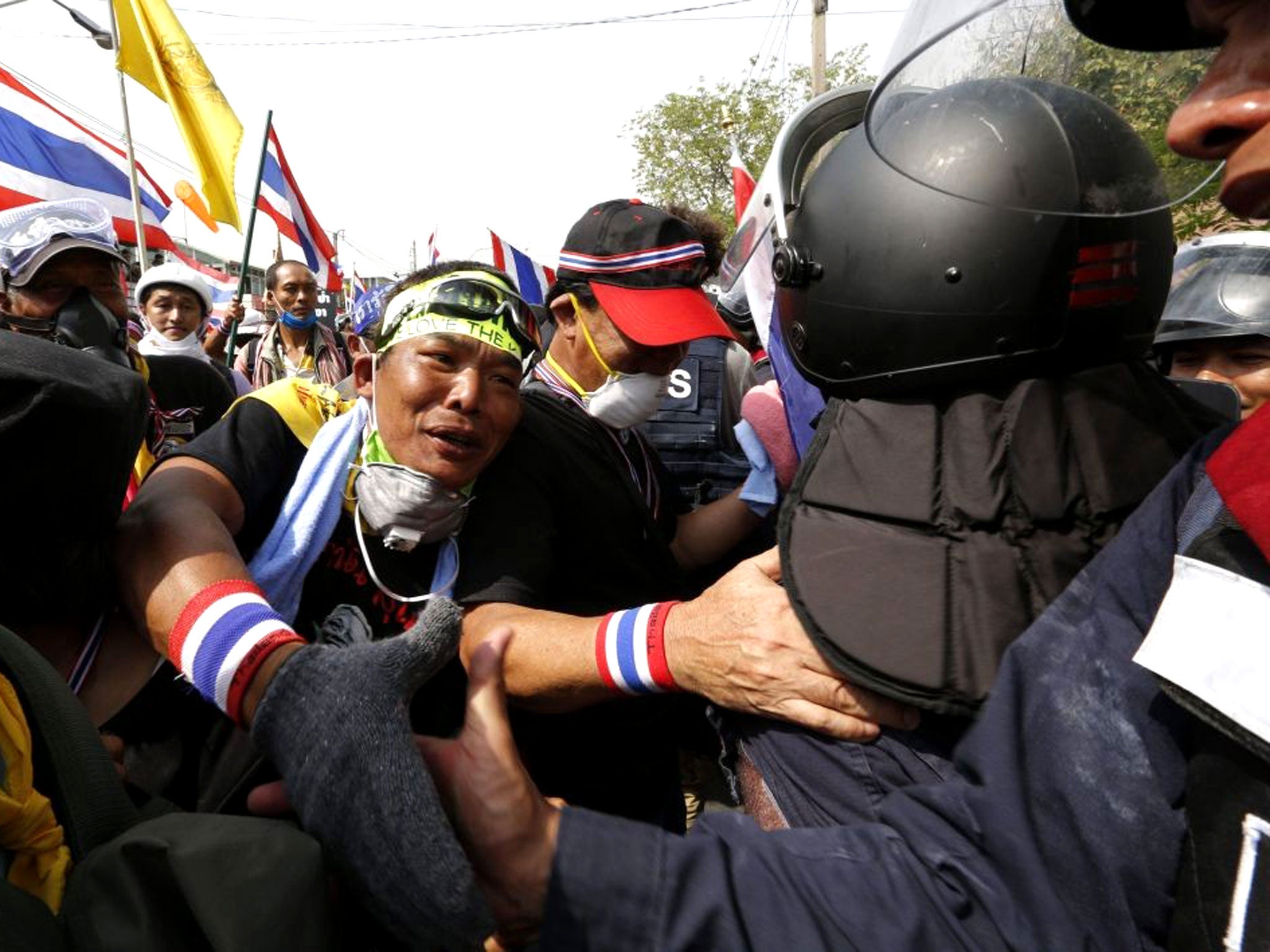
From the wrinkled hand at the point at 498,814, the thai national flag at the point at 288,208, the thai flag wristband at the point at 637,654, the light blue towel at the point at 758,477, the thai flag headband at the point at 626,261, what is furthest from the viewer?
the thai national flag at the point at 288,208

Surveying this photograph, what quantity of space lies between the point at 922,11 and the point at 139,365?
10.9ft

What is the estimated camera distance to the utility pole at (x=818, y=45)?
50.9ft

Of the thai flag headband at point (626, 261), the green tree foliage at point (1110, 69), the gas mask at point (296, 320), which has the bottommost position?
the gas mask at point (296, 320)

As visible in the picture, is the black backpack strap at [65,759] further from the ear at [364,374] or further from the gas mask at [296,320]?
the gas mask at [296,320]

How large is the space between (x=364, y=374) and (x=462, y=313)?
0.32 metres

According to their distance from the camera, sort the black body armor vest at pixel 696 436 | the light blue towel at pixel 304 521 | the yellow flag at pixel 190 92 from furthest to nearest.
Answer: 1. the yellow flag at pixel 190 92
2. the black body armor vest at pixel 696 436
3. the light blue towel at pixel 304 521

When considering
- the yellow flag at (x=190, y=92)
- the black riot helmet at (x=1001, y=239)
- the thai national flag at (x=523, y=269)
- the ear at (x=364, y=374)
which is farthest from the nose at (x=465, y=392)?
the thai national flag at (x=523, y=269)

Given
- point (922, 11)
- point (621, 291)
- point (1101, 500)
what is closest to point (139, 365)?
point (621, 291)

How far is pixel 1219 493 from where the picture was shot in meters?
0.84

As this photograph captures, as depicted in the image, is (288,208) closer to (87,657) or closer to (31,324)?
(31,324)

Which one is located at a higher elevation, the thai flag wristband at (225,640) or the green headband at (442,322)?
the green headband at (442,322)

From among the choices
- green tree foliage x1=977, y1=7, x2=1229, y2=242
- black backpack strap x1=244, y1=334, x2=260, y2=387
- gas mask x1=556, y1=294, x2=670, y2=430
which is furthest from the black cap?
black backpack strap x1=244, y1=334, x2=260, y2=387

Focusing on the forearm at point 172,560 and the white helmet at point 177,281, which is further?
the white helmet at point 177,281

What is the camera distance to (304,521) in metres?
1.64
